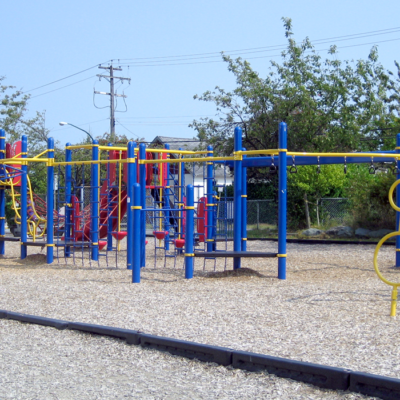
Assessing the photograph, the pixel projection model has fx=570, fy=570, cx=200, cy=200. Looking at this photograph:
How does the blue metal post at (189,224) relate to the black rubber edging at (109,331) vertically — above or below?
above

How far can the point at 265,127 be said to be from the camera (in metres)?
23.4

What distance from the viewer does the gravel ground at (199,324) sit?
184 inches

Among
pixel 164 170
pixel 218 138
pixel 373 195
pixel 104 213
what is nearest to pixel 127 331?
pixel 164 170

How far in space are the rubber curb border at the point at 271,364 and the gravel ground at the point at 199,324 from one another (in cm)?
10

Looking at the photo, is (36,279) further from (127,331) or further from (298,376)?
(298,376)

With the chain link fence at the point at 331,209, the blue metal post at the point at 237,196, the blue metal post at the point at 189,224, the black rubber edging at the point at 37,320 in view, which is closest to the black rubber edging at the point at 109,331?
the black rubber edging at the point at 37,320

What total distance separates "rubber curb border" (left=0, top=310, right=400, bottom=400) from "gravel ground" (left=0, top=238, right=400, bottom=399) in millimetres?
98

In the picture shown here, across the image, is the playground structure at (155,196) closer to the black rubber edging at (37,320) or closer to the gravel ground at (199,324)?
the gravel ground at (199,324)

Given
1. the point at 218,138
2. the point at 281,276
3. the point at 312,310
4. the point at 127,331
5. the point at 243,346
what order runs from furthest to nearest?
the point at 218,138, the point at 281,276, the point at 312,310, the point at 127,331, the point at 243,346

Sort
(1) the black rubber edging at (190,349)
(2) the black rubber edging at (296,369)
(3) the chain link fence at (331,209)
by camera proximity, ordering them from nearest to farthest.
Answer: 1. (2) the black rubber edging at (296,369)
2. (1) the black rubber edging at (190,349)
3. (3) the chain link fence at (331,209)

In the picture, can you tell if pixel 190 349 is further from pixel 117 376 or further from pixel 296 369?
pixel 296 369

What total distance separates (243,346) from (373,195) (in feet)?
53.4

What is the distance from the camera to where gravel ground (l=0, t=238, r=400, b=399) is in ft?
15.3

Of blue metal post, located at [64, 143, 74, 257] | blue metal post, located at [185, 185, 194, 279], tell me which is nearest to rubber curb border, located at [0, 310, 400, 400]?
blue metal post, located at [185, 185, 194, 279]
